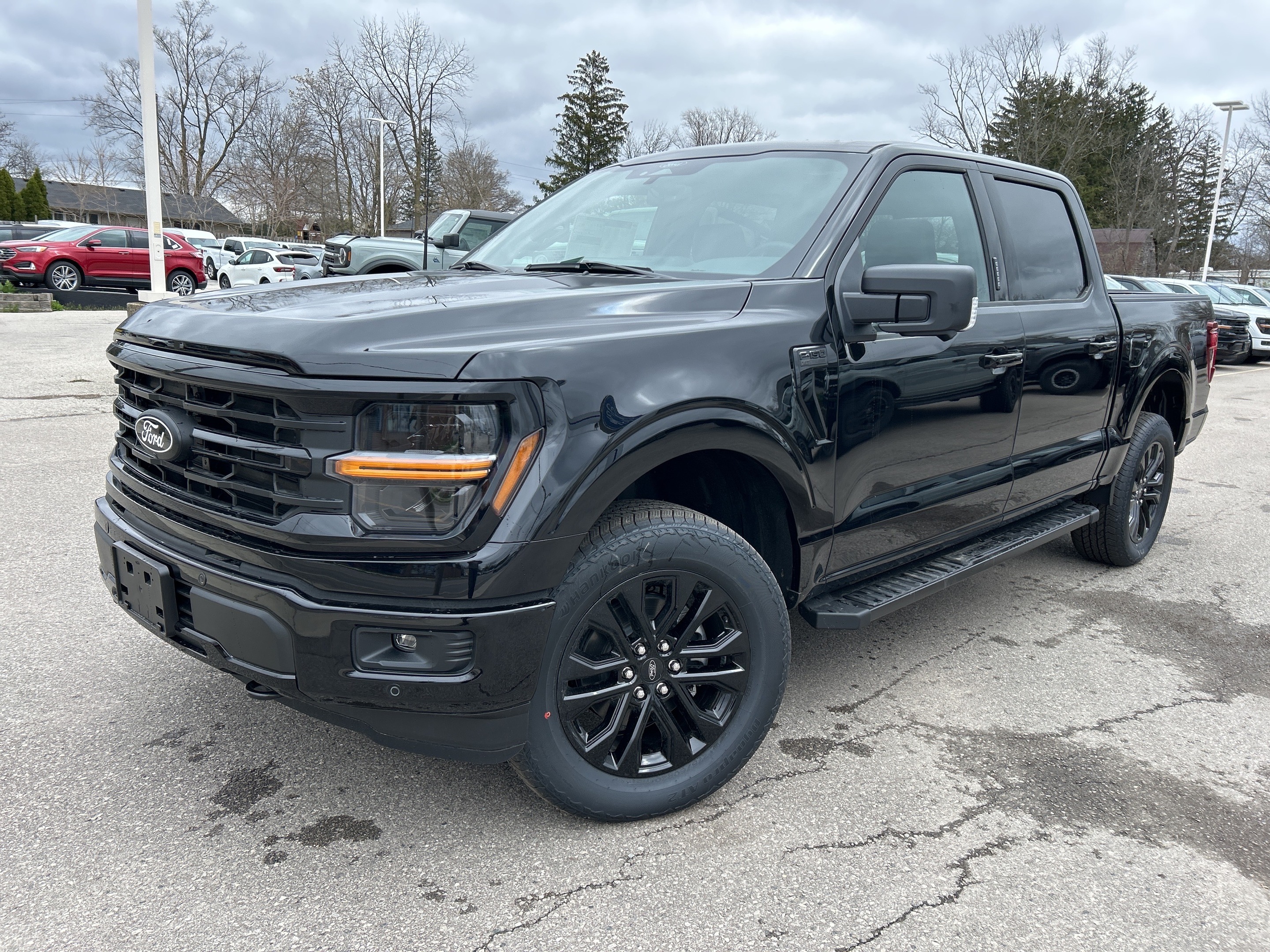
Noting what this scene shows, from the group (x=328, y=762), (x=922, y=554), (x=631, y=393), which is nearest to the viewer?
(x=631, y=393)

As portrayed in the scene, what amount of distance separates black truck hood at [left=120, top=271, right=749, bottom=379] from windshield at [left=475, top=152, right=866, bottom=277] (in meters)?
0.27

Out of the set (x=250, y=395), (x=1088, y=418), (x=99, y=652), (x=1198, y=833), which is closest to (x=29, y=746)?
(x=99, y=652)

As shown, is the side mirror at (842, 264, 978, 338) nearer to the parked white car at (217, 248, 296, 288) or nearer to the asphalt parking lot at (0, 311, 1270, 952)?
the asphalt parking lot at (0, 311, 1270, 952)

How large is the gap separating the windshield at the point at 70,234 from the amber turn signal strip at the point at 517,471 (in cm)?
2280

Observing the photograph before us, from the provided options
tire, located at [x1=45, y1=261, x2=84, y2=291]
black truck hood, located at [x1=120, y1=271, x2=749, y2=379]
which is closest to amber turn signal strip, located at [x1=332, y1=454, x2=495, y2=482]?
black truck hood, located at [x1=120, y1=271, x2=749, y2=379]

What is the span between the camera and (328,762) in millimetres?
2689

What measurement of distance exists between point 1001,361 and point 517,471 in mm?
2054

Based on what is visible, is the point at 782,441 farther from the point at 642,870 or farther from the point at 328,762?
the point at 328,762

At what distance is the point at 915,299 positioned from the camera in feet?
8.45

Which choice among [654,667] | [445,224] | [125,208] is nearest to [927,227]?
[654,667]

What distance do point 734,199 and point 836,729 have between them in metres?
1.76

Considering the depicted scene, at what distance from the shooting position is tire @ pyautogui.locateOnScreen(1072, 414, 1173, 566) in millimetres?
4574

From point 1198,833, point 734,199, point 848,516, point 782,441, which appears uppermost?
point 734,199

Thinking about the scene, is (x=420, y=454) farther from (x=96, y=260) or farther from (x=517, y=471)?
(x=96, y=260)
